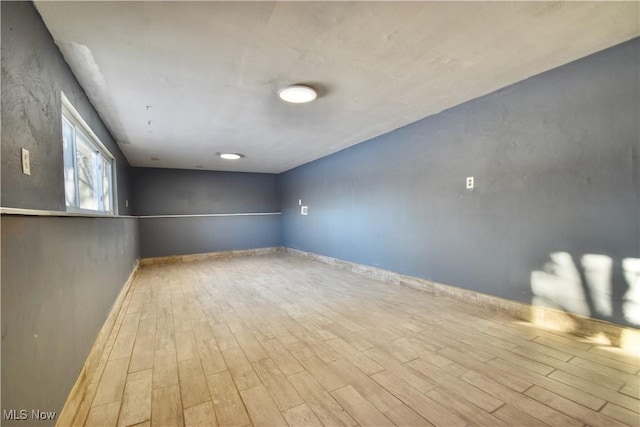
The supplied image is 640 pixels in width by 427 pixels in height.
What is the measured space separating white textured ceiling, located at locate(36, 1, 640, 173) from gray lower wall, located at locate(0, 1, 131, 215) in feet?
0.55

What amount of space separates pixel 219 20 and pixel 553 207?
2.98 meters

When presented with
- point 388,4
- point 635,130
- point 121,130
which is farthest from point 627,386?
point 121,130

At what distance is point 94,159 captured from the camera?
326 cm

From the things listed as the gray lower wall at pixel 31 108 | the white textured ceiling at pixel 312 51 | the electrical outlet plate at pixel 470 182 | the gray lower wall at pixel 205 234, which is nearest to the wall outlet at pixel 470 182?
the electrical outlet plate at pixel 470 182

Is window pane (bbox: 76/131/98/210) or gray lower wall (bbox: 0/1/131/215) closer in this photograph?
gray lower wall (bbox: 0/1/131/215)

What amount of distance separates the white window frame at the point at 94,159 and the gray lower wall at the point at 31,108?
26cm

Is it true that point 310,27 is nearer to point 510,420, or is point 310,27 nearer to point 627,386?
point 510,420

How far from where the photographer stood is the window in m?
2.22

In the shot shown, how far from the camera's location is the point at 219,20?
5.39 feet

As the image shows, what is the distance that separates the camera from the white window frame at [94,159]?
2175mm

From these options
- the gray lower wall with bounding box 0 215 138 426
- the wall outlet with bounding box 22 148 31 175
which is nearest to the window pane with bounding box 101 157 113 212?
the gray lower wall with bounding box 0 215 138 426

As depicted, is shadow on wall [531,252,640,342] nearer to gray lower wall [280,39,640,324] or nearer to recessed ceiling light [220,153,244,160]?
gray lower wall [280,39,640,324]

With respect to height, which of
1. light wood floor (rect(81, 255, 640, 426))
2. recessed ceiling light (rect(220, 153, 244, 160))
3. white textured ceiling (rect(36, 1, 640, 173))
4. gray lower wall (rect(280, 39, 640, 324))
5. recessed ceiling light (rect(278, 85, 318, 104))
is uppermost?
white textured ceiling (rect(36, 1, 640, 173))

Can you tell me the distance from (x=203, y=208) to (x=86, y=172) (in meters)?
3.73
